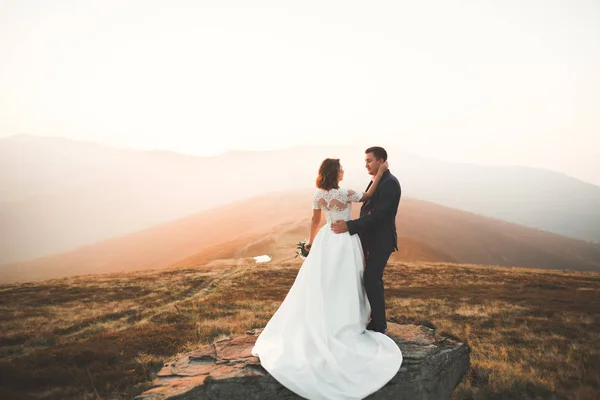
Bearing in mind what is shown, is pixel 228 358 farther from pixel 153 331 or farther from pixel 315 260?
pixel 153 331

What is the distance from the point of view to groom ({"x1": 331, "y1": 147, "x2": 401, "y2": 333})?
6.74 metres

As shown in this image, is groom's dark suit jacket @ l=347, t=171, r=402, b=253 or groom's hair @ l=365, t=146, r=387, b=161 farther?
groom's hair @ l=365, t=146, r=387, b=161

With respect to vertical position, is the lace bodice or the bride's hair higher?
the bride's hair

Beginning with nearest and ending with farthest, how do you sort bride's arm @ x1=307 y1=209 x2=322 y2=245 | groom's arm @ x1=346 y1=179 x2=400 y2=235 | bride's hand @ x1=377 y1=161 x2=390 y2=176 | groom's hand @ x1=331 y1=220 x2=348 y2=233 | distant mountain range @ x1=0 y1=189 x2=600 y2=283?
groom's arm @ x1=346 y1=179 x2=400 y2=235 → groom's hand @ x1=331 y1=220 x2=348 y2=233 → bride's hand @ x1=377 y1=161 x2=390 y2=176 → bride's arm @ x1=307 y1=209 x2=322 y2=245 → distant mountain range @ x1=0 y1=189 x2=600 y2=283

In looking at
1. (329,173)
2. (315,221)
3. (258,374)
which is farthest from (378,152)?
(258,374)

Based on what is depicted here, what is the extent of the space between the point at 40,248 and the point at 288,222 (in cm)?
16762

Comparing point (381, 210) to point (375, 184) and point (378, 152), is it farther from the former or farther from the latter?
point (378, 152)

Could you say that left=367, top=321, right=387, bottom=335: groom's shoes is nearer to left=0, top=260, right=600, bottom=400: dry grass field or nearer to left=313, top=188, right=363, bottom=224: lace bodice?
left=0, top=260, right=600, bottom=400: dry grass field

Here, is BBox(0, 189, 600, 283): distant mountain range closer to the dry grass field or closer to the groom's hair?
the dry grass field

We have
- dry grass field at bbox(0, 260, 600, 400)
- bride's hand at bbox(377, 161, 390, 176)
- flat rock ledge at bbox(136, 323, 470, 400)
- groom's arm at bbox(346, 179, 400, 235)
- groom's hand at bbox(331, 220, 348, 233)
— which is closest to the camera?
flat rock ledge at bbox(136, 323, 470, 400)

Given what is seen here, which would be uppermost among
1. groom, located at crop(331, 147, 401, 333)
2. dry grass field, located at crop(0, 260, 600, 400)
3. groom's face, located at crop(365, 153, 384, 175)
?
groom's face, located at crop(365, 153, 384, 175)

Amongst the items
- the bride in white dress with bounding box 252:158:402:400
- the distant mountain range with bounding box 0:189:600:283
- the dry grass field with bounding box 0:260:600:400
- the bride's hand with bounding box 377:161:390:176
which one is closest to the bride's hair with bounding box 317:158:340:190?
the bride in white dress with bounding box 252:158:402:400

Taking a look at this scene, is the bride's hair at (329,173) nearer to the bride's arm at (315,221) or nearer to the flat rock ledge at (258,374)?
the bride's arm at (315,221)

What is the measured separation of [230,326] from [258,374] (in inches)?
319
